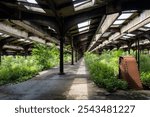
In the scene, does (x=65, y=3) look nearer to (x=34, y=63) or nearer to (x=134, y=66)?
(x=134, y=66)

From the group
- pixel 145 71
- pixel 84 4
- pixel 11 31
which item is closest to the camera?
pixel 84 4

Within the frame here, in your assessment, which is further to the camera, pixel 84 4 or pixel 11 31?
pixel 11 31

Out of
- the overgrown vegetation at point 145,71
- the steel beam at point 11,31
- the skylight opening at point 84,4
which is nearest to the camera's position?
the overgrown vegetation at point 145,71

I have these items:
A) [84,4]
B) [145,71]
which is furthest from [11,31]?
[145,71]

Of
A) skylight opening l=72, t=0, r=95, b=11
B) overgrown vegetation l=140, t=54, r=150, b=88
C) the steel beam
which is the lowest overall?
overgrown vegetation l=140, t=54, r=150, b=88

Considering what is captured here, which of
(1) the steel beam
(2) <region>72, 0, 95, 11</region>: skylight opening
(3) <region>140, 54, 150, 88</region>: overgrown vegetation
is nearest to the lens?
(3) <region>140, 54, 150, 88</region>: overgrown vegetation

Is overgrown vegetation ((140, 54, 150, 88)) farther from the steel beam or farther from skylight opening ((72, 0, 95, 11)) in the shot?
the steel beam

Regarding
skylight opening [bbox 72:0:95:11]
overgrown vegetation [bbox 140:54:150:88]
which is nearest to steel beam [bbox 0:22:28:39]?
skylight opening [bbox 72:0:95:11]

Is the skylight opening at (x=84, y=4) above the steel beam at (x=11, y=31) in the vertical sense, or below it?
above

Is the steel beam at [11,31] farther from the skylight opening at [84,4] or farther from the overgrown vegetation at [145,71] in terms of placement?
the overgrown vegetation at [145,71]

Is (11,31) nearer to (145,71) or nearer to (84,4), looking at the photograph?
(84,4)

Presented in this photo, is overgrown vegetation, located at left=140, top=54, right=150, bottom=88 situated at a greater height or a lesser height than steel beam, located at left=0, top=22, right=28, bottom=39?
lesser

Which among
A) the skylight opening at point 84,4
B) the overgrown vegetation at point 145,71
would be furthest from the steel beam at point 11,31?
the overgrown vegetation at point 145,71

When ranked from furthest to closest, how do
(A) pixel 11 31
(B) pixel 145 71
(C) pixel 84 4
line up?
(A) pixel 11 31 < (B) pixel 145 71 < (C) pixel 84 4
